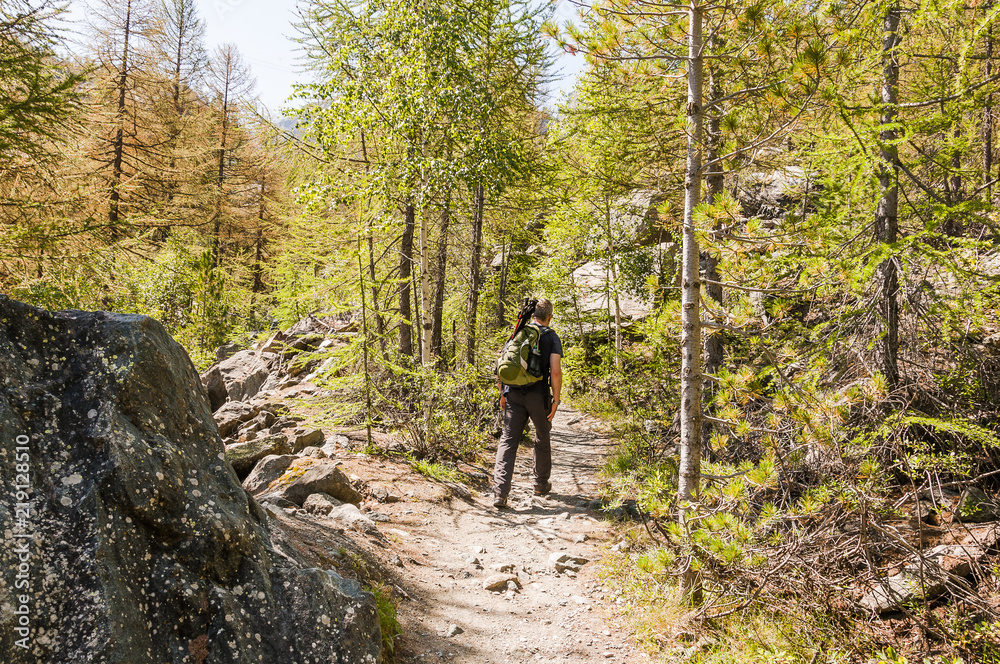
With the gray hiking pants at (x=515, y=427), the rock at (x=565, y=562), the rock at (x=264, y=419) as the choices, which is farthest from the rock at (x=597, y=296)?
the rock at (x=565, y=562)

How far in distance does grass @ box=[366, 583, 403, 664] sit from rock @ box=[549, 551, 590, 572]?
1.81 meters

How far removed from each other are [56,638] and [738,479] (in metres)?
3.64

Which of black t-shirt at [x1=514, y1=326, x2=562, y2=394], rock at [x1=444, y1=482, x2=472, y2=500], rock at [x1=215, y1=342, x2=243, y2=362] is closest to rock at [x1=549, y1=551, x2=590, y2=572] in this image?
rock at [x1=444, y1=482, x2=472, y2=500]

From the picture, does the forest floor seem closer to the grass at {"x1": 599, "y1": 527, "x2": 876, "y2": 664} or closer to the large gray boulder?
the grass at {"x1": 599, "y1": 527, "x2": 876, "y2": 664}

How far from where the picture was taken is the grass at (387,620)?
323 cm

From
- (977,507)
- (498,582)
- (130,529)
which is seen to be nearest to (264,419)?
(498,582)

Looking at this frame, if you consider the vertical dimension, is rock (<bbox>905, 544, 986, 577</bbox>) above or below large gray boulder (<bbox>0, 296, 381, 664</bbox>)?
below

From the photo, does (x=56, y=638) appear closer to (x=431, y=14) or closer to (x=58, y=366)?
(x=58, y=366)

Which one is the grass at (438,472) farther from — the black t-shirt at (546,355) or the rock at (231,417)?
the rock at (231,417)

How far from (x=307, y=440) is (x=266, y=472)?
1769mm

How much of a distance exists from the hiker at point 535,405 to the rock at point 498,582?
178 centimetres

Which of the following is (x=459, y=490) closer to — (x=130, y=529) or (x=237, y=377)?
(x=130, y=529)

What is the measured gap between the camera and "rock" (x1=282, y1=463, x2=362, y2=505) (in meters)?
5.38

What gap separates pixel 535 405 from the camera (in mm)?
6598
